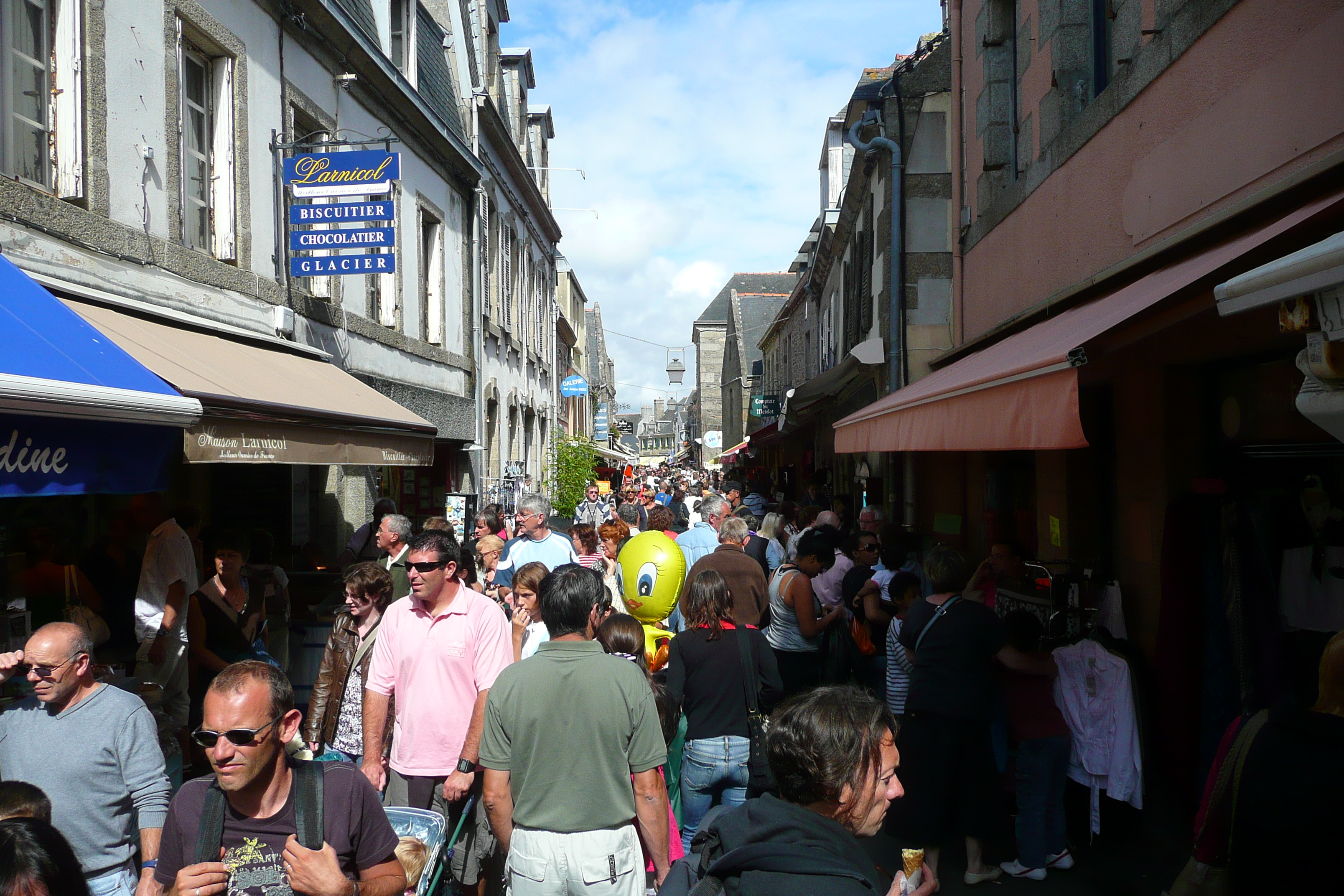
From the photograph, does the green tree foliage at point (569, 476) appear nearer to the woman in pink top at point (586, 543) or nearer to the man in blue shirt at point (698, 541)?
the man in blue shirt at point (698, 541)

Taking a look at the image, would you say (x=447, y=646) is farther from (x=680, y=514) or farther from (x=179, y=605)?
(x=680, y=514)

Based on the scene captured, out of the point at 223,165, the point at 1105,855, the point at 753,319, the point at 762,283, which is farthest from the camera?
the point at 762,283

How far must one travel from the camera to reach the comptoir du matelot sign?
26.5ft

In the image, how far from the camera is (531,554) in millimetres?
6430

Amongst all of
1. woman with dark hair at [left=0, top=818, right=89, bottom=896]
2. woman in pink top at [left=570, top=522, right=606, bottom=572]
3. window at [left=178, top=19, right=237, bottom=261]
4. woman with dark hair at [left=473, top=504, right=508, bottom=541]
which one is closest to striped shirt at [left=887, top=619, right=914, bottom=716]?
woman in pink top at [left=570, top=522, right=606, bottom=572]

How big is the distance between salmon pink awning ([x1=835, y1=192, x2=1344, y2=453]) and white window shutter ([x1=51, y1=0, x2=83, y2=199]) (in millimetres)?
5371

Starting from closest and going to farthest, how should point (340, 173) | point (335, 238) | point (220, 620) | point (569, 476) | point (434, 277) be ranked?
1. point (220, 620)
2. point (340, 173)
3. point (335, 238)
4. point (434, 277)
5. point (569, 476)

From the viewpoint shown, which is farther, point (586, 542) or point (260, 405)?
point (586, 542)

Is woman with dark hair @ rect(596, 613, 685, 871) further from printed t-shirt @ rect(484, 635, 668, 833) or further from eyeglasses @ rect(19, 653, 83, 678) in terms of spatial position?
eyeglasses @ rect(19, 653, 83, 678)

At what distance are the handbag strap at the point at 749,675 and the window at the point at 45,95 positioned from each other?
499 centimetres

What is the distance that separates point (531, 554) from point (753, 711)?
2.55 m

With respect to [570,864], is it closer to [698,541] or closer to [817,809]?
[817,809]

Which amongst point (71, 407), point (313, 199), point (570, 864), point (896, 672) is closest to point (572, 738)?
point (570, 864)

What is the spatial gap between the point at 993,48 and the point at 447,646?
717 cm
